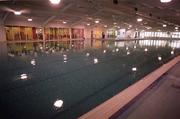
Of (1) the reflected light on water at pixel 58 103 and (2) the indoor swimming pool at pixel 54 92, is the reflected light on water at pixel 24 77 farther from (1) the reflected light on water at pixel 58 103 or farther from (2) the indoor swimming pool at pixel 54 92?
(1) the reflected light on water at pixel 58 103

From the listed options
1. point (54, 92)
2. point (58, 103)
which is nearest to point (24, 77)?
point (54, 92)

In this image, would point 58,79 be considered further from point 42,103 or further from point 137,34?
point 137,34

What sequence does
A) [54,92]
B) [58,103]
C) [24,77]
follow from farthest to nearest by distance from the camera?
1. [24,77]
2. [54,92]
3. [58,103]

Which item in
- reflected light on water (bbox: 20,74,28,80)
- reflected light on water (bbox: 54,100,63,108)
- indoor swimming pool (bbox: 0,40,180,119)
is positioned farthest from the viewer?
reflected light on water (bbox: 20,74,28,80)

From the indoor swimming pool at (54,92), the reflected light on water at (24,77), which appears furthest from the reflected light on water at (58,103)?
the reflected light on water at (24,77)

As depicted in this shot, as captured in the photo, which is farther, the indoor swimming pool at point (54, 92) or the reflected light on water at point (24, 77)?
the reflected light on water at point (24, 77)

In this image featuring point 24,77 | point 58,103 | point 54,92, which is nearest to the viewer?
point 58,103

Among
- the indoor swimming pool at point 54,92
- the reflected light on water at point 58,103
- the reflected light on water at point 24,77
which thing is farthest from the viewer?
the reflected light on water at point 24,77

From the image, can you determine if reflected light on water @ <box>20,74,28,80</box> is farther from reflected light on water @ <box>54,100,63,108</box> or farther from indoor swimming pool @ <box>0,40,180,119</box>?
reflected light on water @ <box>54,100,63,108</box>

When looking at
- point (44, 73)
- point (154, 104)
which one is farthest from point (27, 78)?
point (154, 104)

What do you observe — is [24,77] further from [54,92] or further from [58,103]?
[58,103]

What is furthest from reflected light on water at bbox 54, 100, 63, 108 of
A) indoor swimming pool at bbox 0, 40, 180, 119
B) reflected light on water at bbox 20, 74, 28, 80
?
reflected light on water at bbox 20, 74, 28, 80

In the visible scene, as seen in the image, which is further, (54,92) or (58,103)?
(54,92)

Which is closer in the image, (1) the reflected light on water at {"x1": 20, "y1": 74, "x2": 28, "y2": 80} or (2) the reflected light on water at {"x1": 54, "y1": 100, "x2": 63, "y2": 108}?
(2) the reflected light on water at {"x1": 54, "y1": 100, "x2": 63, "y2": 108}
